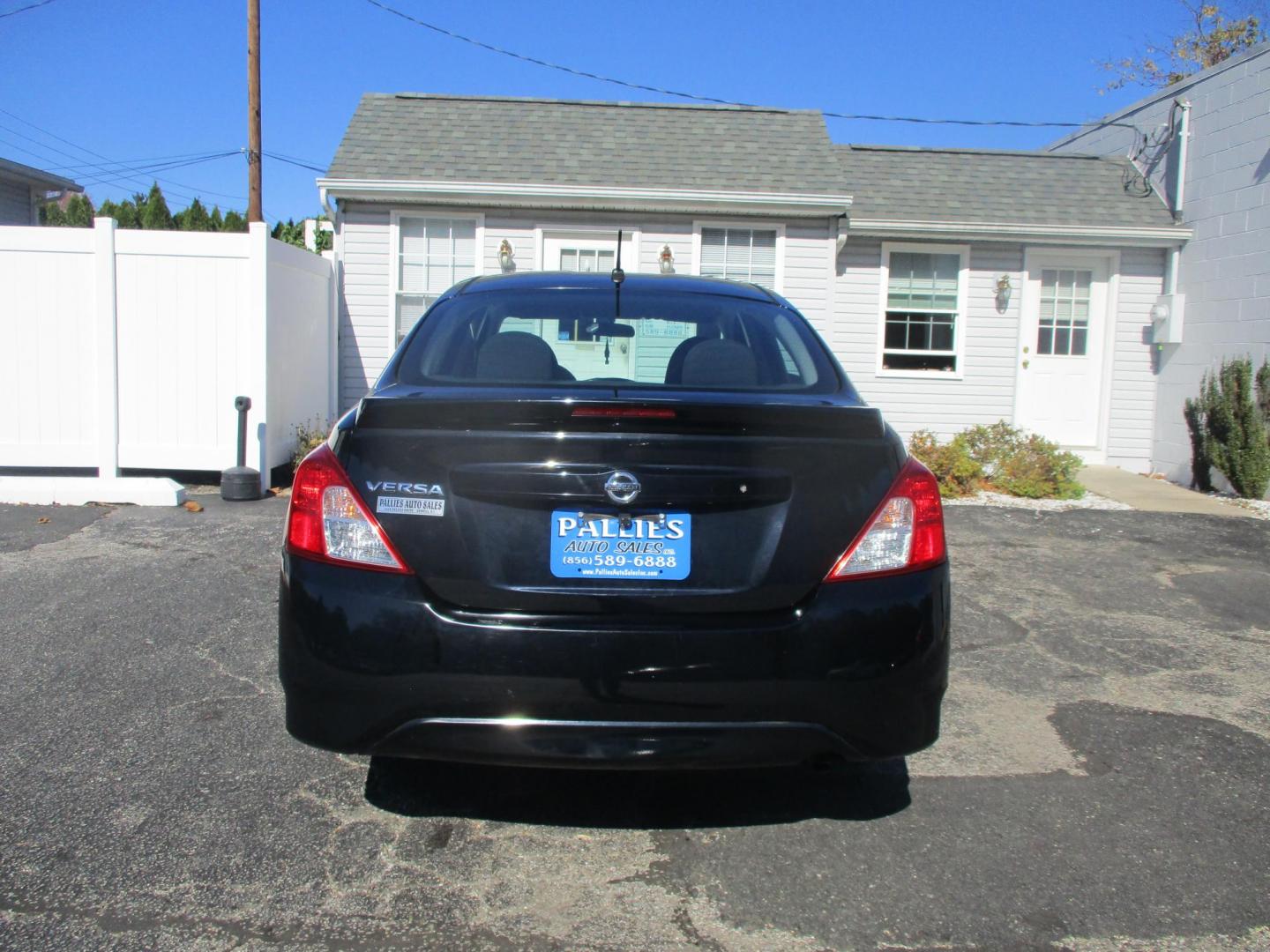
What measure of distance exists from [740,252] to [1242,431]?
522 cm

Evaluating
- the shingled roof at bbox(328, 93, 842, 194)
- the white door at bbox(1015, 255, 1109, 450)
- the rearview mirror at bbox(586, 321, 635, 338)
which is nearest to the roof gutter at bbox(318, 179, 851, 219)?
the shingled roof at bbox(328, 93, 842, 194)

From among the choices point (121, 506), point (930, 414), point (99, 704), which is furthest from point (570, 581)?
point (930, 414)

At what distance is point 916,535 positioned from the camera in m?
2.65

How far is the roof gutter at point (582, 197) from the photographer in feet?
34.6

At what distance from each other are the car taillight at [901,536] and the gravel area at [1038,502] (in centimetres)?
660

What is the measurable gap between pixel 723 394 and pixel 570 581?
72 centimetres

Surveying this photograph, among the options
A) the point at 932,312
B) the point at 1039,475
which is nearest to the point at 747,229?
the point at 932,312

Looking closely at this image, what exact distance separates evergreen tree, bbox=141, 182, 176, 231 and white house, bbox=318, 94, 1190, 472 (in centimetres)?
1600

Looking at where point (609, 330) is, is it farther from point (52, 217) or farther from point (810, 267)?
point (52, 217)

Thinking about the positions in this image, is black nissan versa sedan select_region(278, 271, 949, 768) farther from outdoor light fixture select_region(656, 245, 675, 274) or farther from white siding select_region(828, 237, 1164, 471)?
white siding select_region(828, 237, 1164, 471)

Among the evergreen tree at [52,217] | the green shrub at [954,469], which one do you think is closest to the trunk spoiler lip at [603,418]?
the green shrub at [954,469]

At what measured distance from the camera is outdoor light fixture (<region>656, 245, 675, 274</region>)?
10805mm

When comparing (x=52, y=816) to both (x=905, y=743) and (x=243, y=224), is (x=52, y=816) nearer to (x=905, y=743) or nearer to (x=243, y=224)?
(x=905, y=743)

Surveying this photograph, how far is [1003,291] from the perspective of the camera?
38.2 ft
